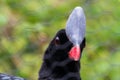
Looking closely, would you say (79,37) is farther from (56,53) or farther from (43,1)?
(43,1)

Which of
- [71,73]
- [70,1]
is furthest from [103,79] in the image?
[71,73]

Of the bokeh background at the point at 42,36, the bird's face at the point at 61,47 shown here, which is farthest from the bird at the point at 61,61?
the bokeh background at the point at 42,36

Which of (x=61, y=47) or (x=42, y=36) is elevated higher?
(x=42, y=36)

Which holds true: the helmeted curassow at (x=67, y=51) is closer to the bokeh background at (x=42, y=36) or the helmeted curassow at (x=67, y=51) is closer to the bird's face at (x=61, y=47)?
the bird's face at (x=61, y=47)

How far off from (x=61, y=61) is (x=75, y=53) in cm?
8

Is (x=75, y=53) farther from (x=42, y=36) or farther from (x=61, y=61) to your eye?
(x=42, y=36)

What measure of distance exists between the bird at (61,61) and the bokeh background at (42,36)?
3.07 feet

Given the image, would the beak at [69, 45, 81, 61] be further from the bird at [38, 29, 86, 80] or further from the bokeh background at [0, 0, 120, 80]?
the bokeh background at [0, 0, 120, 80]

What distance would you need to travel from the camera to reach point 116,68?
285 centimetres

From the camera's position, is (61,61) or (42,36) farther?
(42,36)

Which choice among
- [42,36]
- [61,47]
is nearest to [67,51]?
[61,47]

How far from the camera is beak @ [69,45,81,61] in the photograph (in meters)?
1.72

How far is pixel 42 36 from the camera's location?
284 centimetres

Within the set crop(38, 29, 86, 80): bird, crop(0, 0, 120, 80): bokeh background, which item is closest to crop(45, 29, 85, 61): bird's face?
crop(38, 29, 86, 80): bird
